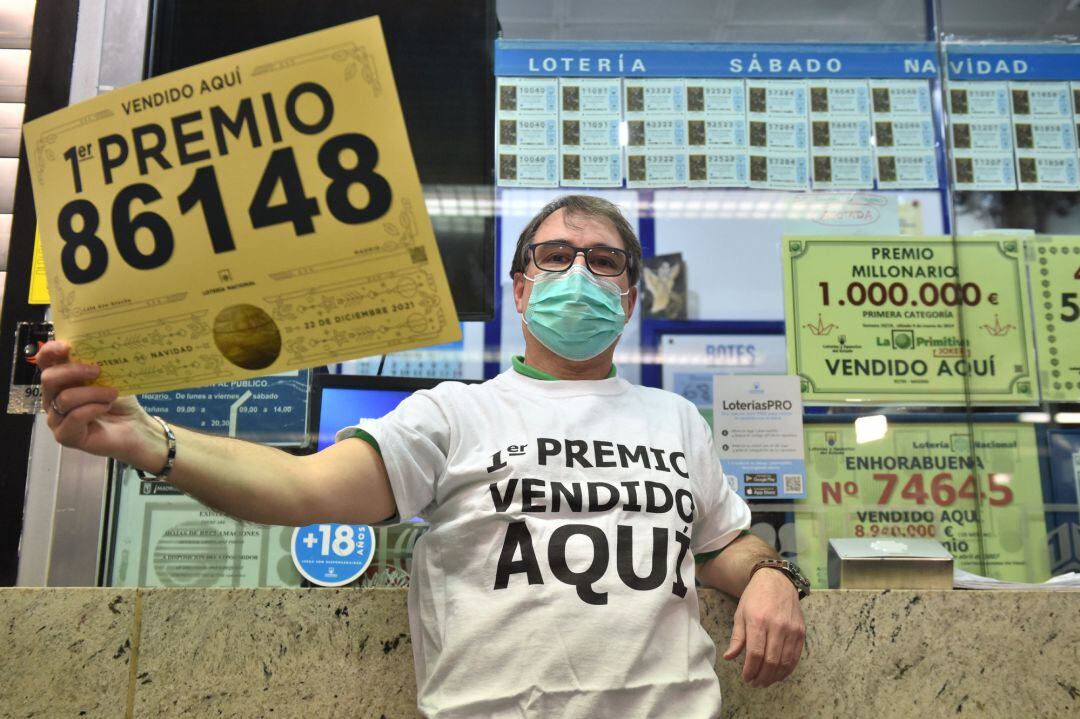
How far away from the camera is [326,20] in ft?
8.92

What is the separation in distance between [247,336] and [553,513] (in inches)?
26.6

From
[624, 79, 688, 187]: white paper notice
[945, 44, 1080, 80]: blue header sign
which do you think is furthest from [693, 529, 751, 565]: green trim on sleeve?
[945, 44, 1080, 80]: blue header sign

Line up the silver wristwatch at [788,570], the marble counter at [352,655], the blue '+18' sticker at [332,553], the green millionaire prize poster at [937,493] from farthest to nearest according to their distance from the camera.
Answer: the green millionaire prize poster at [937,493], the blue '+18' sticker at [332,553], the marble counter at [352,655], the silver wristwatch at [788,570]

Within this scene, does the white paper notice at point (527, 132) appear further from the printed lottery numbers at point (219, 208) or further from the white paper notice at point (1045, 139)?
the printed lottery numbers at point (219, 208)

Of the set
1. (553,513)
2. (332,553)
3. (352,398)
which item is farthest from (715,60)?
(332,553)

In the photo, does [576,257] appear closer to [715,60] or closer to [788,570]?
[788,570]

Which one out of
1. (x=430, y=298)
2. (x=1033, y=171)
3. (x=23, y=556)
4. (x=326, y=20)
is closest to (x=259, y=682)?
(x=23, y=556)

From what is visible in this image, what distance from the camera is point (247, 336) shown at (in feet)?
3.61

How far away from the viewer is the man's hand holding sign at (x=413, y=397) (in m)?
1.08

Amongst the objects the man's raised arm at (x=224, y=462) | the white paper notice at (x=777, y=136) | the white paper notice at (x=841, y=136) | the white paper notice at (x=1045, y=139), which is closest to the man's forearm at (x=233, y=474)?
the man's raised arm at (x=224, y=462)

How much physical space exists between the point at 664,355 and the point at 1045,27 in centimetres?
171

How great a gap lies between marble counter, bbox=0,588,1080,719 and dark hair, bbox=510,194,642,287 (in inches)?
29.5

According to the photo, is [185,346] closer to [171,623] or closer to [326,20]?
[171,623]

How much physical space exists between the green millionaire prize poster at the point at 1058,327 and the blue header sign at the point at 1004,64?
2.14 feet
